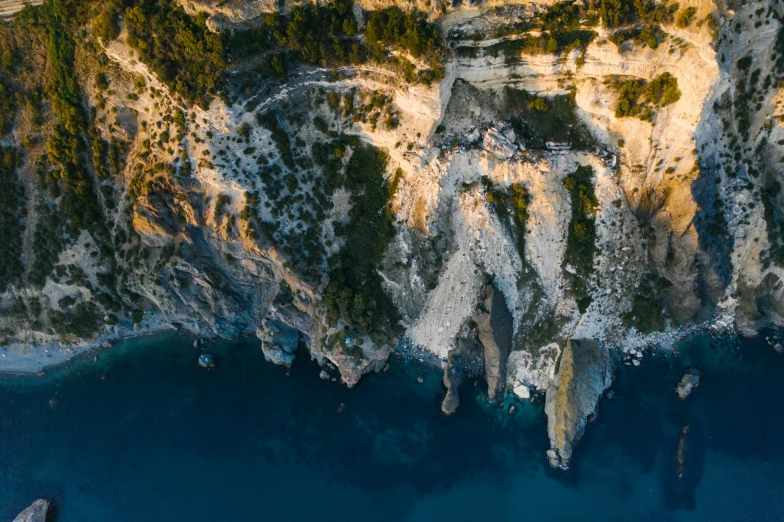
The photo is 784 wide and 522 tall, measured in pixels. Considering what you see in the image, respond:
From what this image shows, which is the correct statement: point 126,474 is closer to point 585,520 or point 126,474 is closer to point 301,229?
point 301,229

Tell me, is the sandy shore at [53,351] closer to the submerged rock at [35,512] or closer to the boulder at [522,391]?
the submerged rock at [35,512]

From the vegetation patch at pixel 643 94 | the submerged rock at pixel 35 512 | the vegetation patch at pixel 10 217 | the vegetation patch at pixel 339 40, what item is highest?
the vegetation patch at pixel 339 40

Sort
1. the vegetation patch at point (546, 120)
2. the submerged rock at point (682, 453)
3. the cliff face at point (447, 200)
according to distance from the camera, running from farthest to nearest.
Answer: the submerged rock at point (682, 453)
the vegetation patch at point (546, 120)
the cliff face at point (447, 200)

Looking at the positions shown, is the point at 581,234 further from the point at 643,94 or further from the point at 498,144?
the point at 643,94

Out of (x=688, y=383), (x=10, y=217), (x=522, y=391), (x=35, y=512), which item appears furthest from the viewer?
(x=522, y=391)

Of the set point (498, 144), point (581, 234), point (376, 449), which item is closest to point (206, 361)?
point (376, 449)

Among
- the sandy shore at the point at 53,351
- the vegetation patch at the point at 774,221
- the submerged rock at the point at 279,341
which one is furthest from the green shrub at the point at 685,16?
the sandy shore at the point at 53,351

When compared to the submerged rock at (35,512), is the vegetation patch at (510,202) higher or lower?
higher
